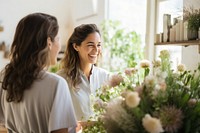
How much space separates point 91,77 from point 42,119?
0.89 metres

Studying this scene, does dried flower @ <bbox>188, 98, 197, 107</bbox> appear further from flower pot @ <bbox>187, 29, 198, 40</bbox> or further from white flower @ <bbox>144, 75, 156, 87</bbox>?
flower pot @ <bbox>187, 29, 198, 40</bbox>

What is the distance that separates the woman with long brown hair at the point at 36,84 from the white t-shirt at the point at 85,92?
0.66 m

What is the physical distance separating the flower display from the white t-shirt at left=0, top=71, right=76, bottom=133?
0.25 meters

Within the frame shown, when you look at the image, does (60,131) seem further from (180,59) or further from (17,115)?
(180,59)

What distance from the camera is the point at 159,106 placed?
3.04 feet

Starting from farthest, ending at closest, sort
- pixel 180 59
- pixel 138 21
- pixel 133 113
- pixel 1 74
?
pixel 138 21 → pixel 180 59 → pixel 1 74 → pixel 133 113

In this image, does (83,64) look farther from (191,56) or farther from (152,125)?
(152,125)

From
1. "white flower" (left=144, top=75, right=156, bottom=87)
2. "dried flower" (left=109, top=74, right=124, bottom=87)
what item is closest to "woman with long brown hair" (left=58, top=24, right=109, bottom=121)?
"dried flower" (left=109, top=74, right=124, bottom=87)

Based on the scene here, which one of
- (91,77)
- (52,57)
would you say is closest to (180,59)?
(91,77)

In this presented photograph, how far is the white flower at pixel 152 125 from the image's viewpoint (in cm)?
84

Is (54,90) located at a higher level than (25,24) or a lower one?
lower

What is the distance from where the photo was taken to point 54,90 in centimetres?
125

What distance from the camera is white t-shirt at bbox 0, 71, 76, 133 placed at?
4.08 ft

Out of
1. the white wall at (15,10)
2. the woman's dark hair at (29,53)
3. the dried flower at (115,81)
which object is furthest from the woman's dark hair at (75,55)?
the white wall at (15,10)
